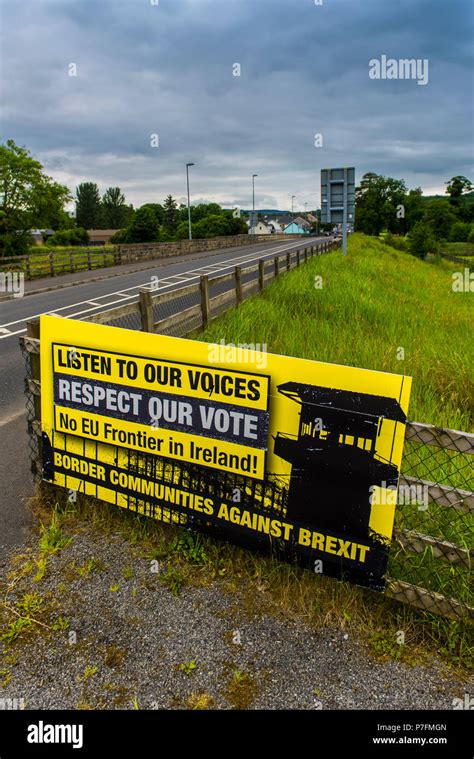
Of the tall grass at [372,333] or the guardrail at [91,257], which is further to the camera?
the guardrail at [91,257]

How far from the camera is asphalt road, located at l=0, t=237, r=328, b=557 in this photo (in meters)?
4.05

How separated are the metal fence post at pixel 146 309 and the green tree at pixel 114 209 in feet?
429

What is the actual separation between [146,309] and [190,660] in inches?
153

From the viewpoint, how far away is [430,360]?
23.7 ft

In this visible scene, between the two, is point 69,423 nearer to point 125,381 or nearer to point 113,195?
point 125,381

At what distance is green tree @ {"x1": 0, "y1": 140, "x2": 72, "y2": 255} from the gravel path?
1400 inches

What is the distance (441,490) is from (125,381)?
2.28 metres

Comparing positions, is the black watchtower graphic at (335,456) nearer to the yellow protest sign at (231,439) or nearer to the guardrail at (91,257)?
the yellow protest sign at (231,439)

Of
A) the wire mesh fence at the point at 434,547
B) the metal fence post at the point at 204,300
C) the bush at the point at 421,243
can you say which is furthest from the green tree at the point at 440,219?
the wire mesh fence at the point at 434,547

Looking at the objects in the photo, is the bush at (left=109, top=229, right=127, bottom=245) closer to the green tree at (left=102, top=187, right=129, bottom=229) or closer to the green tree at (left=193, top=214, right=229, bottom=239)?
the green tree at (left=193, top=214, right=229, bottom=239)

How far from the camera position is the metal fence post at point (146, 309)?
549cm

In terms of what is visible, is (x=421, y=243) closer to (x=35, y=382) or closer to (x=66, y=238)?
(x=66, y=238)

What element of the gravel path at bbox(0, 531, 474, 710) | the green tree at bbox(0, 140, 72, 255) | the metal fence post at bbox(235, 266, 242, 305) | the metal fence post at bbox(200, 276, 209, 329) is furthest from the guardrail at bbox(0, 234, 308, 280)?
the gravel path at bbox(0, 531, 474, 710)

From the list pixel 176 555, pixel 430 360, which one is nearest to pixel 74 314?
pixel 430 360
